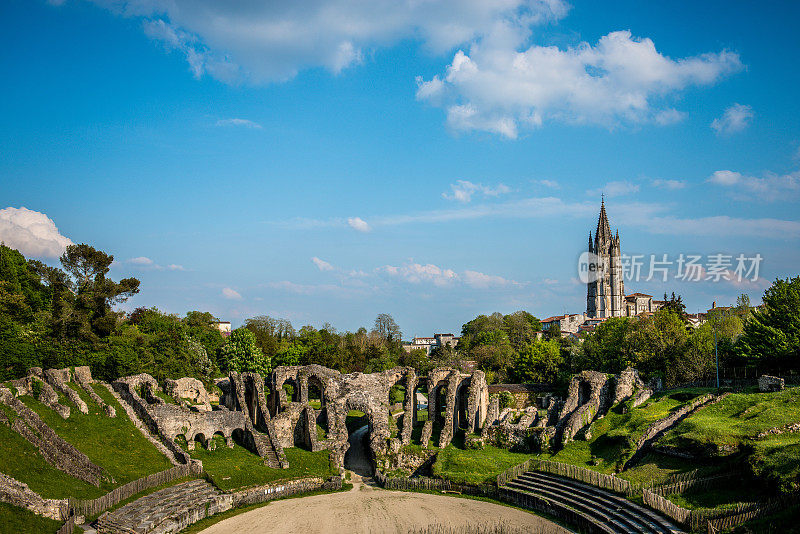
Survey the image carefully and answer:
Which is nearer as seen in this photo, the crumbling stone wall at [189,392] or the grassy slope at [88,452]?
the grassy slope at [88,452]

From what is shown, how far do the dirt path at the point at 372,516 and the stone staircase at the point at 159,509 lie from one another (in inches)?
82.7

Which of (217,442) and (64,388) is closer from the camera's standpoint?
(64,388)

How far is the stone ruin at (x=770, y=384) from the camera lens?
38.7 m

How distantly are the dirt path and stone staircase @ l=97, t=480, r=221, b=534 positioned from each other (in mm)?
2101

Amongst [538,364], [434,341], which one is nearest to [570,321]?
[434,341]

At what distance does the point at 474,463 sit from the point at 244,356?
36586mm

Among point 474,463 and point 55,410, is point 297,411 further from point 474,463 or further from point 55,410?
point 55,410

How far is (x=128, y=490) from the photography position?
101ft

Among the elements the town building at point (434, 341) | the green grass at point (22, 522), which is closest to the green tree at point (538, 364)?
the green grass at point (22, 522)

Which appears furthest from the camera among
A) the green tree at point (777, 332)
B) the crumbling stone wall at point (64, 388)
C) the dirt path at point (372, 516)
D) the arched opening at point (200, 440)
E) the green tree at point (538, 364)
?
the green tree at point (538, 364)

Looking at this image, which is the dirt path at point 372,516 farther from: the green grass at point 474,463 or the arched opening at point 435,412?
the arched opening at point 435,412

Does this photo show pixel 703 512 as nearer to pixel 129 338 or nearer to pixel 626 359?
pixel 626 359

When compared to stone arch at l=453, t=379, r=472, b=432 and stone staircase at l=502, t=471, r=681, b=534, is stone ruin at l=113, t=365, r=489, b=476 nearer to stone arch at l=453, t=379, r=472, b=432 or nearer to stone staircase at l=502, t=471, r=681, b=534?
stone arch at l=453, t=379, r=472, b=432

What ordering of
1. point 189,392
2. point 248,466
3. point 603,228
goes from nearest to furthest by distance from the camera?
point 248,466
point 189,392
point 603,228
